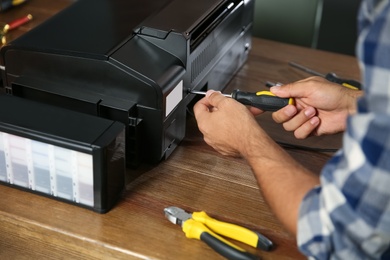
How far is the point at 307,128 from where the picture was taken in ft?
3.82

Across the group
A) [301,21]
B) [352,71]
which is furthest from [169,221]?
[301,21]

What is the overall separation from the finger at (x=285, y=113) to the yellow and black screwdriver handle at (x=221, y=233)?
10.7 inches

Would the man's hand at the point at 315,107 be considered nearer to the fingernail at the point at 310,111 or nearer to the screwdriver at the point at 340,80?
the fingernail at the point at 310,111

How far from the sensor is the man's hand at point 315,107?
1137 mm

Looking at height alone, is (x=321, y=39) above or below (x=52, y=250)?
below

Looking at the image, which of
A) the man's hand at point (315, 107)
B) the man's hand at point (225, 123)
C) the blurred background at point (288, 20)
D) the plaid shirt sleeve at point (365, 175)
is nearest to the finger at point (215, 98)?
the man's hand at point (225, 123)

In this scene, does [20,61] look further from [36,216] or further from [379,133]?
[379,133]

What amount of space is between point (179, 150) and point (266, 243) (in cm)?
30

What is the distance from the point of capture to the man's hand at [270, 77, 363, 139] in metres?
1.14

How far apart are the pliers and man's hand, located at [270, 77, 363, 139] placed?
280 mm

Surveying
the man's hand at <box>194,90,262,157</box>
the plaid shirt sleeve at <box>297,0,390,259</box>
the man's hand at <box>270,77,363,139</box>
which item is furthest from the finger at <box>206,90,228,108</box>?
the plaid shirt sleeve at <box>297,0,390,259</box>

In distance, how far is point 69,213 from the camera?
996 millimetres

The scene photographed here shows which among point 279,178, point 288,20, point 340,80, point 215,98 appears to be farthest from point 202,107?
point 288,20

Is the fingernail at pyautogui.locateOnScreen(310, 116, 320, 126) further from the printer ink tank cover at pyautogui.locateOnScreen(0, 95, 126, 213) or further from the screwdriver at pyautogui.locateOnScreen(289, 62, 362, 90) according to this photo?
the printer ink tank cover at pyautogui.locateOnScreen(0, 95, 126, 213)
